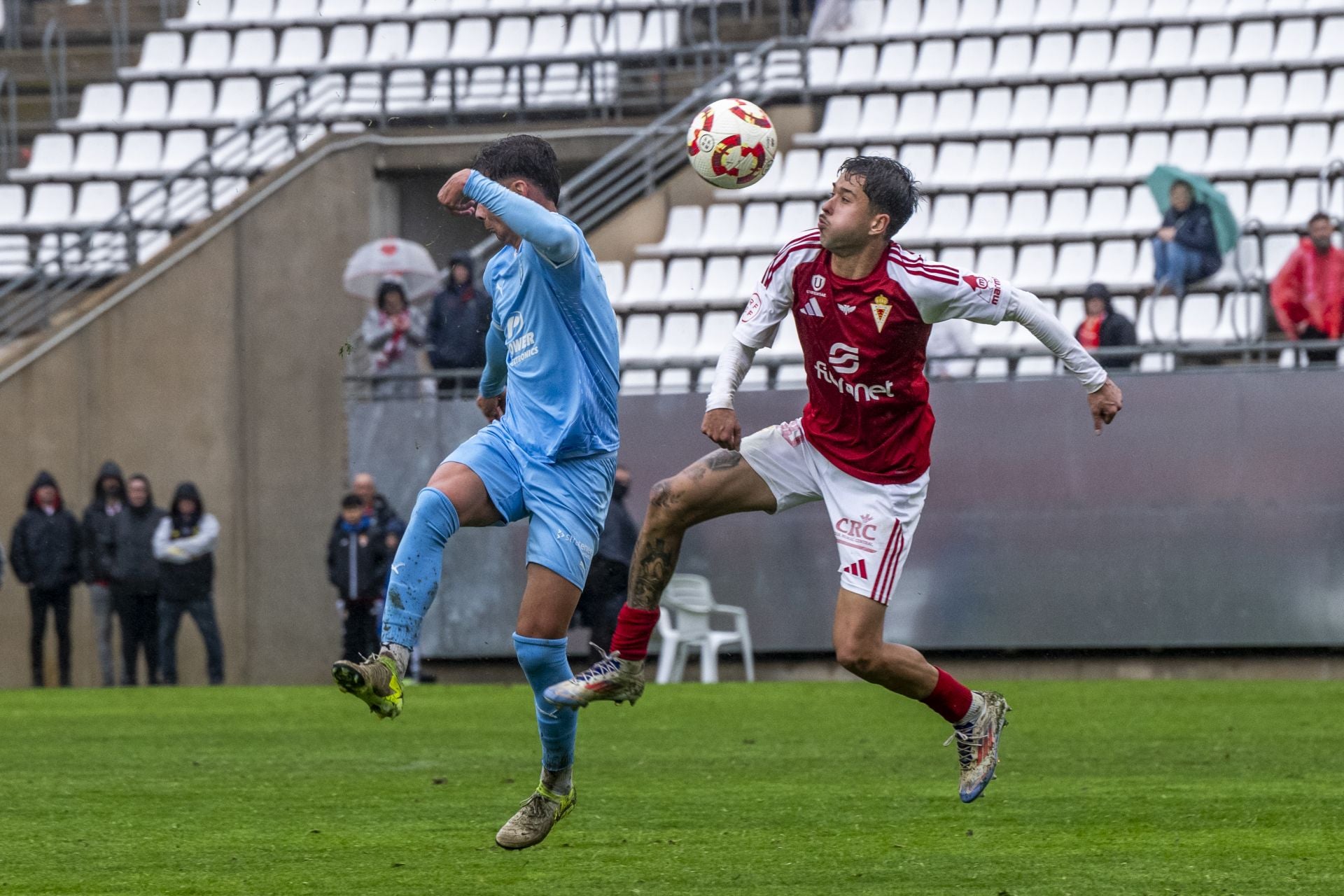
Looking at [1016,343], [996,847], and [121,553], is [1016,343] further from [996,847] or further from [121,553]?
[996,847]

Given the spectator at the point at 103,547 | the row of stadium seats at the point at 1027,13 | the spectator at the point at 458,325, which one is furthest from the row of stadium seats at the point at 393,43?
the spectator at the point at 103,547

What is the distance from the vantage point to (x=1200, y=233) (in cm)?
1675

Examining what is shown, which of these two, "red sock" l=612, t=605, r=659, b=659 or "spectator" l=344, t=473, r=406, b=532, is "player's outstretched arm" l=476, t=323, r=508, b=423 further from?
"spectator" l=344, t=473, r=406, b=532

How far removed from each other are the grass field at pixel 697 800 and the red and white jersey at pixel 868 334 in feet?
4.64

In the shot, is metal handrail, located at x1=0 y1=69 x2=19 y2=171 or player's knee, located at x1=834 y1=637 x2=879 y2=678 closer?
player's knee, located at x1=834 y1=637 x2=879 y2=678

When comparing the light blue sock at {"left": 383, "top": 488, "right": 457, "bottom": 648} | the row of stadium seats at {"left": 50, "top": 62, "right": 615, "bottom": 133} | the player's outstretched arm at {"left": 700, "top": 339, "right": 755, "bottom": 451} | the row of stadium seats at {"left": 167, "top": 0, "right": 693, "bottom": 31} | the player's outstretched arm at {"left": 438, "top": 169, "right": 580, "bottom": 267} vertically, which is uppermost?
the row of stadium seats at {"left": 167, "top": 0, "right": 693, "bottom": 31}

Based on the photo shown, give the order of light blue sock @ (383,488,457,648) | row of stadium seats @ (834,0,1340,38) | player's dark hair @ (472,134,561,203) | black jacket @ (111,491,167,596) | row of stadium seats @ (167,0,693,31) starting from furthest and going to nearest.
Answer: row of stadium seats @ (167,0,693,31) < row of stadium seats @ (834,0,1340,38) < black jacket @ (111,491,167,596) < player's dark hair @ (472,134,561,203) < light blue sock @ (383,488,457,648)

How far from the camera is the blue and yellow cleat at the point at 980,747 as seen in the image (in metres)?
7.11

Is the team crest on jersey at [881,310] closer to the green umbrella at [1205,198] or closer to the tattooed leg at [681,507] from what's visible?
the tattooed leg at [681,507]

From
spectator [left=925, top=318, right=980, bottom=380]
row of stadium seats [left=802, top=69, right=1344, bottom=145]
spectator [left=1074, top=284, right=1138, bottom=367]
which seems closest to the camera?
spectator [left=1074, top=284, right=1138, bottom=367]

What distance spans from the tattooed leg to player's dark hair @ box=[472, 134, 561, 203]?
3.73 feet

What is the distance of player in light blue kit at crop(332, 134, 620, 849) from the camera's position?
6.18 m

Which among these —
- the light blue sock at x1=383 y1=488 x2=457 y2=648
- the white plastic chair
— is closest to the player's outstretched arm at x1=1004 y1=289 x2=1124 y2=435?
the light blue sock at x1=383 y1=488 x2=457 y2=648

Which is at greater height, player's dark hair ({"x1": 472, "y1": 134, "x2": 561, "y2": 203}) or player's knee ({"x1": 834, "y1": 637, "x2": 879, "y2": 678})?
player's dark hair ({"x1": 472, "y1": 134, "x2": 561, "y2": 203})
